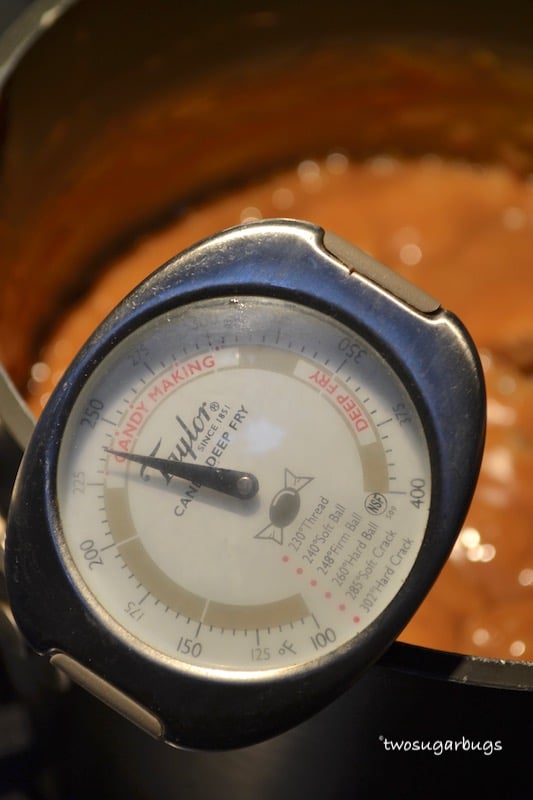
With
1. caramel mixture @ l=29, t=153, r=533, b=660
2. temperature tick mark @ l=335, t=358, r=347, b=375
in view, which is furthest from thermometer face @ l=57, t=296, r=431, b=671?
caramel mixture @ l=29, t=153, r=533, b=660

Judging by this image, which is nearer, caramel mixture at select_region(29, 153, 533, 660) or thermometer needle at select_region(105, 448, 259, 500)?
thermometer needle at select_region(105, 448, 259, 500)

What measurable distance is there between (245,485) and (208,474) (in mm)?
20

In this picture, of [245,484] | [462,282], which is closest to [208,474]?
[245,484]

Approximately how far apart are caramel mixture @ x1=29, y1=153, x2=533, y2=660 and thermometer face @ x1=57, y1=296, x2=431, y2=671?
0.38 metres

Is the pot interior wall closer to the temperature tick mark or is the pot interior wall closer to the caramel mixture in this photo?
the caramel mixture

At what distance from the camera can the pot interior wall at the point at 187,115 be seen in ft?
2.93

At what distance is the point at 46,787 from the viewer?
751mm

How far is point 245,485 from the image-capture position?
476 millimetres

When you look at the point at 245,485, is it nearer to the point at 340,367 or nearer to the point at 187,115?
the point at 340,367

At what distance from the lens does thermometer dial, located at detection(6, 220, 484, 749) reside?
0.46 metres

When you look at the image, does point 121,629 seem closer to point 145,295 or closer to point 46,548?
point 46,548

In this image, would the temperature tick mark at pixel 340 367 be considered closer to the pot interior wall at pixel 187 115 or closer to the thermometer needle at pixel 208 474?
the thermometer needle at pixel 208 474

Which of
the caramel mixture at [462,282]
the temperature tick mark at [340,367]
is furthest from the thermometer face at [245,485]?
the caramel mixture at [462,282]

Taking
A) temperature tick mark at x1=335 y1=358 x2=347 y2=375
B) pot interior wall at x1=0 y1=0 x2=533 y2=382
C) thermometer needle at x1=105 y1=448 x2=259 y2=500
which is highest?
pot interior wall at x1=0 y1=0 x2=533 y2=382
